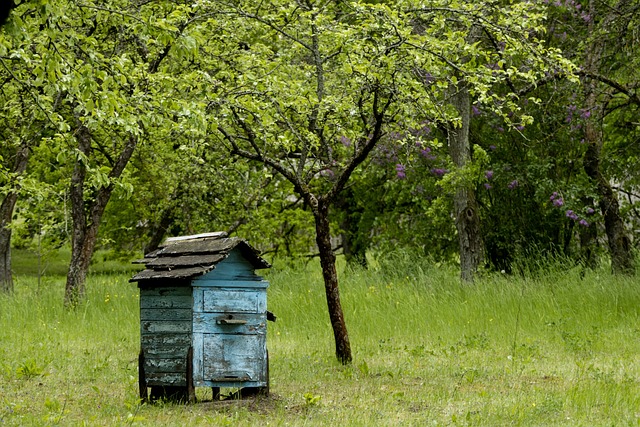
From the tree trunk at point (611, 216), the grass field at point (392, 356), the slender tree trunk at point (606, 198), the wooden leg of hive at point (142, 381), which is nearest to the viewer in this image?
the grass field at point (392, 356)

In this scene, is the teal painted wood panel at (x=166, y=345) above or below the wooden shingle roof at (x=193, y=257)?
below

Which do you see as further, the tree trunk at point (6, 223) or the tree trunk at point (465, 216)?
the tree trunk at point (6, 223)

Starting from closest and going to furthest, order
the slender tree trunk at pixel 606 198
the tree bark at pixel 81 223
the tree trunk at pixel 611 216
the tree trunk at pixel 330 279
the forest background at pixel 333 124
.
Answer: the forest background at pixel 333 124 → the tree trunk at pixel 330 279 → the tree bark at pixel 81 223 → the slender tree trunk at pixel 606 198 → the tree trunk at pixel 611 216

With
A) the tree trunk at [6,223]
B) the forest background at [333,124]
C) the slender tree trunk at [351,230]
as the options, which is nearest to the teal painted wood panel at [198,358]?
the forest background at [333,124]

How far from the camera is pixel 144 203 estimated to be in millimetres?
19766

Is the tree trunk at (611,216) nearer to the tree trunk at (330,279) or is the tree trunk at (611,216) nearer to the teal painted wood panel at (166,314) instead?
the tree trunk at (330,279)

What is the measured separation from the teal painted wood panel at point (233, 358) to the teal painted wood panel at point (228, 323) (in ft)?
0.15

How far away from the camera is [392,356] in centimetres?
1100

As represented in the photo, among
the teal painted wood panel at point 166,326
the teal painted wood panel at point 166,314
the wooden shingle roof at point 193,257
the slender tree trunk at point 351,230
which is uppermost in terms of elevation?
the slender tree trunk at point 351,230

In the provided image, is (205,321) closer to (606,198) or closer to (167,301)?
(167,301)

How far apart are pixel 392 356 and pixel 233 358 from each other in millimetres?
3633

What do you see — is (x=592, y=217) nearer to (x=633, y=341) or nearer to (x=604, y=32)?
(x=604, y=32)

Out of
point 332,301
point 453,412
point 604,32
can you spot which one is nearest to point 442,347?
point 332,301

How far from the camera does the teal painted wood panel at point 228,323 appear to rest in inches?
304
